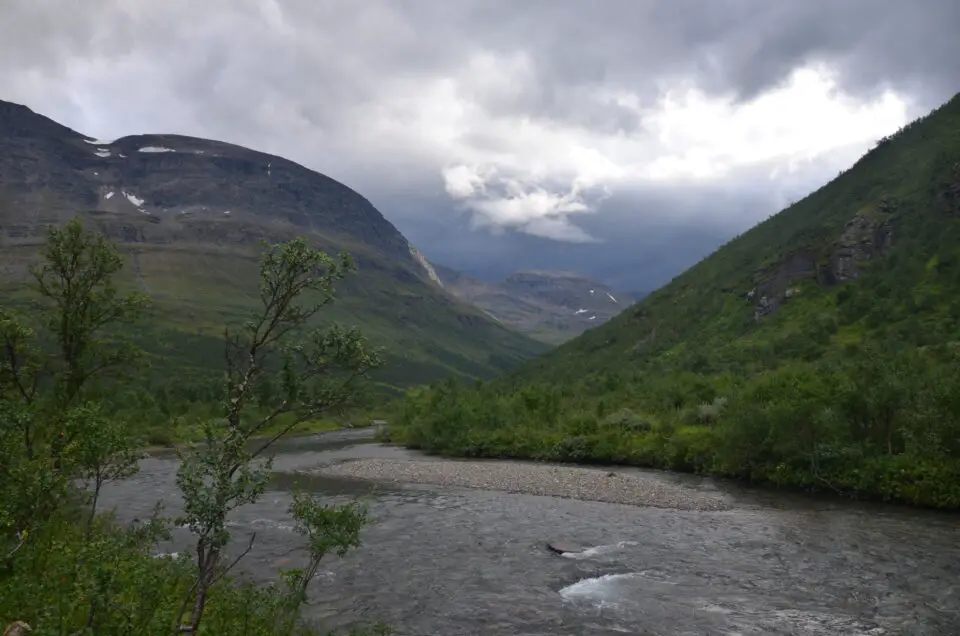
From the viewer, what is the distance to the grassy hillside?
1838 inches

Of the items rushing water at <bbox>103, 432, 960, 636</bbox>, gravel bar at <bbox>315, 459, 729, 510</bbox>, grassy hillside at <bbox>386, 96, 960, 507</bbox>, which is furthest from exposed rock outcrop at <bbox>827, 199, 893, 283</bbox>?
rushing water at <bbox>103, 432, 960, 636</bbox>

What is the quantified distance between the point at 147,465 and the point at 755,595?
221 feet

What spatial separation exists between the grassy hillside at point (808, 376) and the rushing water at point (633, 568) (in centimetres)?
639

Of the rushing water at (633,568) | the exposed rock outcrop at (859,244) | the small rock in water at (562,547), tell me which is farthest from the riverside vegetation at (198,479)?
the exposed rock outcrop at (859,244)

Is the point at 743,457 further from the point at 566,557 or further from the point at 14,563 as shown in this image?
the point at 14,563

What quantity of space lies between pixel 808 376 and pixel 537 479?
25941 millimetres

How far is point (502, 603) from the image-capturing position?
2370 cm

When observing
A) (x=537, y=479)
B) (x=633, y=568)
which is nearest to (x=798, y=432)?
(x=537, y=479)

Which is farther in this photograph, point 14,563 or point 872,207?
point 872,207

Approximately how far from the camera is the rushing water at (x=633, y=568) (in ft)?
71.3

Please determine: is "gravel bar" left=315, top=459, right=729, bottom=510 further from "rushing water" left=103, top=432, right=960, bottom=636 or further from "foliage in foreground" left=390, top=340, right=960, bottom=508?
"foliage in foreground" left=390, top=340, right=960, bottom=508

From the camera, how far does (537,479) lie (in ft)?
190

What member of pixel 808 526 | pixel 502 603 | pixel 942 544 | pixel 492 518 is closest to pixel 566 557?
pixel 502 603

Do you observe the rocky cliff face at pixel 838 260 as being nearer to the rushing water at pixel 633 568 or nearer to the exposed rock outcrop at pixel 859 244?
the exposed rock outcrop at pixel 859 244
